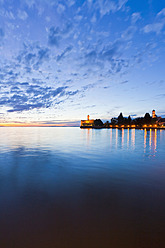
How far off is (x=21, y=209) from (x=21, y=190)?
7.31 ft

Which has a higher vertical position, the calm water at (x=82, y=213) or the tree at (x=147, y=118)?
the tree at (x=147, y=118)

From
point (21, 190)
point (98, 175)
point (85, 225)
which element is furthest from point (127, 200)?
point (21, 190)

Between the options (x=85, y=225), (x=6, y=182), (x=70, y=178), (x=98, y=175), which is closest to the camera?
(x=85, y=225)

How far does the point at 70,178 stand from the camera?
34.5 ft

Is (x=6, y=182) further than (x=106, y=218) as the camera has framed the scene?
Yes

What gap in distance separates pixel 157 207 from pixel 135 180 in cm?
363

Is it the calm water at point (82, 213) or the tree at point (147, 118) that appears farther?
the tree at point (147, 118)

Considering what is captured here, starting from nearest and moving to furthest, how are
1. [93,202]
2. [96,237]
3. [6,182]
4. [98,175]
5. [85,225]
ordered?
[96,237] < [85,225] < [93,202] < [6,182] < [98,175]

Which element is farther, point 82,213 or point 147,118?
point 147,118

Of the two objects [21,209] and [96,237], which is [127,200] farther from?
[21,209]

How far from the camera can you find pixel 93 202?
682cm

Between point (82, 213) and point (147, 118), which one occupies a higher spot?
point (147, 118)

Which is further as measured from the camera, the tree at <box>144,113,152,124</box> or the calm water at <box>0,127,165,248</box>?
the tree at <box>144,113,152,124</box>

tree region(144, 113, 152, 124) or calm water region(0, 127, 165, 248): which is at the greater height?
tree region(144, 113, 152, 124)
